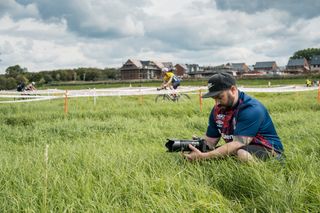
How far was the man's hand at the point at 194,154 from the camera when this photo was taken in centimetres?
383

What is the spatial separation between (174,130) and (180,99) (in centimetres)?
742

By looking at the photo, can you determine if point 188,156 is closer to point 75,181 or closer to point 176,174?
point 176,174

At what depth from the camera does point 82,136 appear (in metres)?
6.97

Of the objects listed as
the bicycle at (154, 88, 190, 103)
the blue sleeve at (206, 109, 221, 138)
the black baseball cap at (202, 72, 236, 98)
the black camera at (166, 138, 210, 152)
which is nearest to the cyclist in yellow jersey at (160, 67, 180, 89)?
the bicycle at (154, 88, 190, 103)

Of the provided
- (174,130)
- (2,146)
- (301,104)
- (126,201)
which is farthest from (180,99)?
(126,201)

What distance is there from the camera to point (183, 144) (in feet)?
13.2

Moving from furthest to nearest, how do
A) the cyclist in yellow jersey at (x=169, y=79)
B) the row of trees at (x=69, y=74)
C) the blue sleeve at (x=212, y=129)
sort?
the row of trees at (x=69, y=74) → the cyclist in yellow jersey at (x=169, y=79) → the blue sleeve at (x=212, y=129)

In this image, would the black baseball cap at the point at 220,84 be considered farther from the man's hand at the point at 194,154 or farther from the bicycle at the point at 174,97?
the bicycle at the point at 174,97

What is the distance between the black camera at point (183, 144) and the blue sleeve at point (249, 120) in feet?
1.73

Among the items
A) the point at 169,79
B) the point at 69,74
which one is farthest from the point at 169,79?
the point at 69,74

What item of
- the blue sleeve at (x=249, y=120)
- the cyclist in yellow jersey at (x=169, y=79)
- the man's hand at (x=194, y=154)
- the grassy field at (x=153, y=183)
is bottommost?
the grassy field at (x=153, y=183)

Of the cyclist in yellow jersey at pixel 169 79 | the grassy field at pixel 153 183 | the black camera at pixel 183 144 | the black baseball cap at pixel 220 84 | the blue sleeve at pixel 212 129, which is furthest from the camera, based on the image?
the cyclist in yellow jersey at pixel 169 79

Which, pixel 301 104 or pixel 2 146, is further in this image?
pixel 301 104

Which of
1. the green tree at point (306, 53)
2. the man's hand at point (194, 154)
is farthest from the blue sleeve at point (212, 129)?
the green tree at point (306, 53)
